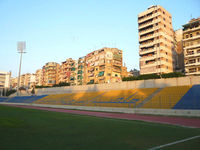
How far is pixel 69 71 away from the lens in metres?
102

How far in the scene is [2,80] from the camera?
395 feet

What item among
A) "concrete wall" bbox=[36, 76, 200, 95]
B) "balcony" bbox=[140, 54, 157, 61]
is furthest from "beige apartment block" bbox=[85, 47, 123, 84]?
"concrete wall" bbox=[36, 76, 200, 95]

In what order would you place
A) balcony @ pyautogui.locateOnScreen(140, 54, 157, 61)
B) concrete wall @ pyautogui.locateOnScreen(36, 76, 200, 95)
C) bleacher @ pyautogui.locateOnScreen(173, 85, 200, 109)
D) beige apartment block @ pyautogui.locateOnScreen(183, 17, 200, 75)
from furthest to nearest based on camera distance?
balcony @ pyautogui.locateOnScreen(140, 54, 157, 61), beige apartment block @ pyautogui.locateOnScreen(183, 17, 200, 75), concrete wall @ pyautogui.locateOnScreen(36, 76, 200, 95), bleacher @ pyautogui.locateOnScreen(173, 85, 200, 109)

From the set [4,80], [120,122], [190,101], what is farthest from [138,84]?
[4,80]

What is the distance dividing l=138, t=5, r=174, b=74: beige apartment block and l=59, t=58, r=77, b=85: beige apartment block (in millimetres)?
48345

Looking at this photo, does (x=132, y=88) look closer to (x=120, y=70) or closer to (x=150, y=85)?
(x=150, y=85)

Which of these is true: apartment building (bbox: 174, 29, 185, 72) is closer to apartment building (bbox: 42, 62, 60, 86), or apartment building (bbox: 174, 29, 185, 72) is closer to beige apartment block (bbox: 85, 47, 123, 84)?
beige apartment block (bbox: 85, 47, 123, 84)

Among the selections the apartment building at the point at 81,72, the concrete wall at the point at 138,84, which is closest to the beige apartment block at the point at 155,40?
the concrete wall at the point at 138,84

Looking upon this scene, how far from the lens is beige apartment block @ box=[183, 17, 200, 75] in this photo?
156 feet

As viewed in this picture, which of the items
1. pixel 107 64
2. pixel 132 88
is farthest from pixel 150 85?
pixel 107 64

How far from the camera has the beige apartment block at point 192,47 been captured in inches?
1873

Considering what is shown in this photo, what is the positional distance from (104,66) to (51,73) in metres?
53.0

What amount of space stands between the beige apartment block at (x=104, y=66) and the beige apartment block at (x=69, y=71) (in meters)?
13.9

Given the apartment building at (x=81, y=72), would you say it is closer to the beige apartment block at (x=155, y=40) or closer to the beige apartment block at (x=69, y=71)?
the beige apartment block at (x=69, y=71)
